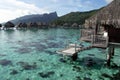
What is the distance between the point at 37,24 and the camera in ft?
329

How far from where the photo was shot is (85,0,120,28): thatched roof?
11.1 metres

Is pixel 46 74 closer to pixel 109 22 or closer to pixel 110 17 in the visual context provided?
pixel 109 22

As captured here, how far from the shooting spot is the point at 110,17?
11609 millimetres

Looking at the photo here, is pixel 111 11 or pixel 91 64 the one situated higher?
pixel 111 11

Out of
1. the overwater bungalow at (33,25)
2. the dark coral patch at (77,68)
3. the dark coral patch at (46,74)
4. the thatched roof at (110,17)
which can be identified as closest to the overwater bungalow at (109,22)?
the thatched roof at (110,17)

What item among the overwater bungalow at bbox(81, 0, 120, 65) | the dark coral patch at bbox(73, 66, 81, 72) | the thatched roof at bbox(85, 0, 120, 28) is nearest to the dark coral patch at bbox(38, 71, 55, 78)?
the dark coral patch at bbox(73, 66, 81, 72)

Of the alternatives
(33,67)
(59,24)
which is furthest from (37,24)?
(33,67)

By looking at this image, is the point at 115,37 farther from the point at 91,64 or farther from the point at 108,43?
the point at 91,64

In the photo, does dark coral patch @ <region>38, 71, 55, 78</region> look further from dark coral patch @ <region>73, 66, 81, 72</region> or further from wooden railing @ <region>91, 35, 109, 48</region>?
wooden railing @ <region>91, 35, 109, 48</region>

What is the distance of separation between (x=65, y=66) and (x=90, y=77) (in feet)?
11.3

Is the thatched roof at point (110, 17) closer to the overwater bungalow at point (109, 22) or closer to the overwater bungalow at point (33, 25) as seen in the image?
the overwater bungalow at point (109, 22)

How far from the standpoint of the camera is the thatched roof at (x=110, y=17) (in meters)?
11.1

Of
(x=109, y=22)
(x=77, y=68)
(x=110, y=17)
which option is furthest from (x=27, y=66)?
(x=110, y=17)

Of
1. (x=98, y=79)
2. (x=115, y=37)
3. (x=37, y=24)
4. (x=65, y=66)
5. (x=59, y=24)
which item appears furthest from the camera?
(x=59, y=24)
